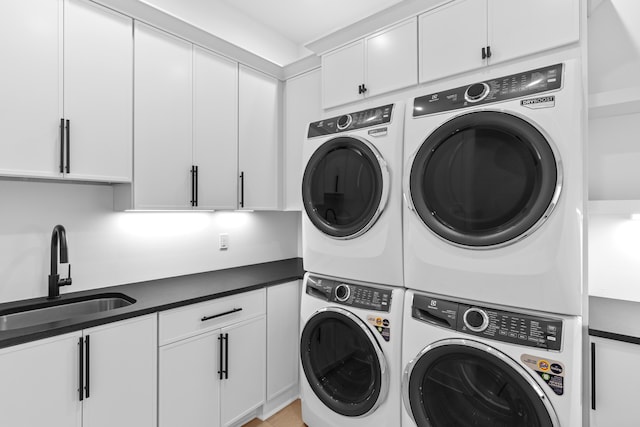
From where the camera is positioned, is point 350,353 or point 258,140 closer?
point 350,353

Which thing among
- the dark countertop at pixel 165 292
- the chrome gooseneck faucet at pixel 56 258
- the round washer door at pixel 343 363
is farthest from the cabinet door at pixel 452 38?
the chrome gooseneck faucet at pixel 56 258

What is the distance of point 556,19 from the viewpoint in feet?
4.80

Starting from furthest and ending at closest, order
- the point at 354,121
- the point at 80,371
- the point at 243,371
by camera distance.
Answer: the point at 243,371 < the point at 354,121 < the point at 80,371

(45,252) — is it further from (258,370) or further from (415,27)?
(415,27)

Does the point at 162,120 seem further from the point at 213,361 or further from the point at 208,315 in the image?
the point at 213,361

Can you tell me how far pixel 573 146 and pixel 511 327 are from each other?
28.1 inches

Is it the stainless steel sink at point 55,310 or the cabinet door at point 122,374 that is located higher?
the stainless steel sink at point 55,310

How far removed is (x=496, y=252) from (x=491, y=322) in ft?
0.94

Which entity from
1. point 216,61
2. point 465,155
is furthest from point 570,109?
point 216,61

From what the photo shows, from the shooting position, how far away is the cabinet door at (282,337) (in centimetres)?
222

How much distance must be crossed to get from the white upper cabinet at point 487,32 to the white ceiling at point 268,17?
741 mm

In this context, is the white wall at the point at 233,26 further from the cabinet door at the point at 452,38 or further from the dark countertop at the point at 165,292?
the dark countertop at the point at 165,292

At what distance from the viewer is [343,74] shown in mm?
2236

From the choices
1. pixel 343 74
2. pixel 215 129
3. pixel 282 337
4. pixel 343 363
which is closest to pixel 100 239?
pixel 215 129
